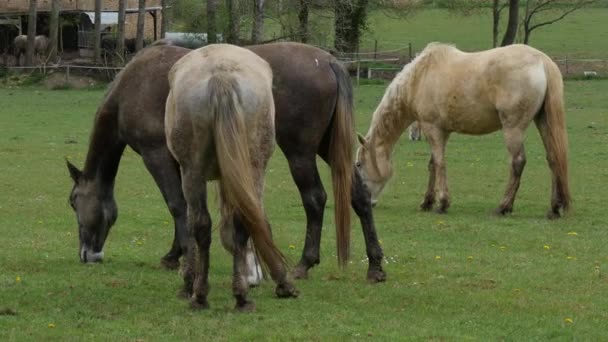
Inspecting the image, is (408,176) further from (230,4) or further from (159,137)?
(230,4)

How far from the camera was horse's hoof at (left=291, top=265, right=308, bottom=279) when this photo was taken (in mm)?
9430

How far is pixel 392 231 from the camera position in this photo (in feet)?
42.9

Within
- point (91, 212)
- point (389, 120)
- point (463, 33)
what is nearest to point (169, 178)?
point (91, 212)

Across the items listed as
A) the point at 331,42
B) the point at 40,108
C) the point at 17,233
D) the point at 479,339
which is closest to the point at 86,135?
the point at 40,108

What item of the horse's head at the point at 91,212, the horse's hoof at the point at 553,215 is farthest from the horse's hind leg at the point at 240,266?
the horse's hoof at the point at 553,215

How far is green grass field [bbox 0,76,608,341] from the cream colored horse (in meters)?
0.52

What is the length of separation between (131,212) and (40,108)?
66.5 feet

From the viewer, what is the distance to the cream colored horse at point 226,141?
7.39 meters

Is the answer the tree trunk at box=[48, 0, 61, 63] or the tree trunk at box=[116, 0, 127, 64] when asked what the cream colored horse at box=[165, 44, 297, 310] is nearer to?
the tree trunk at box=[116, 0, 127, 64]

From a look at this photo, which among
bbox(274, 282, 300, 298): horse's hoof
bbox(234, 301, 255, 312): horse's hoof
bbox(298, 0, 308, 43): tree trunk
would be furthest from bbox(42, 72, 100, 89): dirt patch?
bbox(234, 301, 255, 312): horse's hoof

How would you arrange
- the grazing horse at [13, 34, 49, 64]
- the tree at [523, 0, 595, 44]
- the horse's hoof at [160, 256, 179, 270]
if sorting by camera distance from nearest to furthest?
the horse's hoof at [160, 256, 179, 270]
the grazing horse at [13, 34, 49, 64]
the tree at [523, 0, 595, 44]

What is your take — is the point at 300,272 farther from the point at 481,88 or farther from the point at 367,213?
the point at 481,88

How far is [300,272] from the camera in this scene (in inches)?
372

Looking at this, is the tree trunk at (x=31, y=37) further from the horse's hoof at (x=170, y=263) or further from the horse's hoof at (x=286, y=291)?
the horse's hoof at (x=286, y=291)
